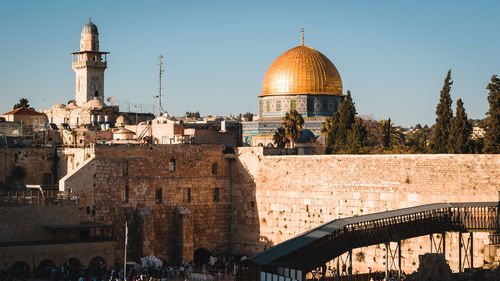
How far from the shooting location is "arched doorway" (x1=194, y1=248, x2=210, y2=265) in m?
36.8

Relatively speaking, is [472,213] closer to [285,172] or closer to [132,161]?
[285,172]

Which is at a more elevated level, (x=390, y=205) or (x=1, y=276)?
(x=390, y=205)

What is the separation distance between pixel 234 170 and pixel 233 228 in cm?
272

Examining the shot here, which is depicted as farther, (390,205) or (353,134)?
(353,134)

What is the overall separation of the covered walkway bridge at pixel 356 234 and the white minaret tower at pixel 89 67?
34853mm

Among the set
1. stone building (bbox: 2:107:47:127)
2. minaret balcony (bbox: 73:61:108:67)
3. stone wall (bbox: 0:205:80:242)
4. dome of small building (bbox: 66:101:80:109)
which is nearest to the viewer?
stone wall (bbox: 0:205:80:242)

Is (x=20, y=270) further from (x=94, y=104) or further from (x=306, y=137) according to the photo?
(x=94, y=104)

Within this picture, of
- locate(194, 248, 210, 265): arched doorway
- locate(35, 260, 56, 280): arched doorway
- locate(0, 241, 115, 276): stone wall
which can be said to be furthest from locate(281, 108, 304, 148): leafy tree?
locate(35, 260, 56, 280): arched doorway

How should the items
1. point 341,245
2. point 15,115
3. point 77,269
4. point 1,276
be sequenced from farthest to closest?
point 15,115
point 77,269
point 1,276
point 341,245

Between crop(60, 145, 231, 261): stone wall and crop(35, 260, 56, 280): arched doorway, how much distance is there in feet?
9.08

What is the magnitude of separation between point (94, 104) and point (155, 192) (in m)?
18.2

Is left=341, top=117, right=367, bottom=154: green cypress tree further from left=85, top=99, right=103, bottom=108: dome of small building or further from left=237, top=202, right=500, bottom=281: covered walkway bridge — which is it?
Answer: left=85, top=99, right=103, bottom=108: dome of small building

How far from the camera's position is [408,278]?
26750 mm

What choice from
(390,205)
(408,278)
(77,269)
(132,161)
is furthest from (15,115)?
(408,278)
